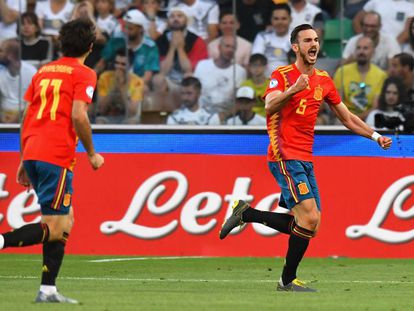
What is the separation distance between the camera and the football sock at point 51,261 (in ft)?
27.3

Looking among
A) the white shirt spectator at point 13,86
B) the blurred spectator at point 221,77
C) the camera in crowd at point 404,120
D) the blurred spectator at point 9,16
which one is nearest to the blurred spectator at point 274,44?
the blurred spectator at point 221,77

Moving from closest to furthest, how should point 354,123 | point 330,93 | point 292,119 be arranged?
point 292,119 → point 330,93 → point 354,123

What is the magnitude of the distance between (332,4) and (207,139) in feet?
9.64

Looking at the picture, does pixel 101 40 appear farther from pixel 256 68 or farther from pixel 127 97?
pixel 256 68

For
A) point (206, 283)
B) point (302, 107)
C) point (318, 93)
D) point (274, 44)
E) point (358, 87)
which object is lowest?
point (206, 283)

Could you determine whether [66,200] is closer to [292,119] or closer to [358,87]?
[292,119]

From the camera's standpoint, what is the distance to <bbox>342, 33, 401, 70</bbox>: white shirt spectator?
16.7 m

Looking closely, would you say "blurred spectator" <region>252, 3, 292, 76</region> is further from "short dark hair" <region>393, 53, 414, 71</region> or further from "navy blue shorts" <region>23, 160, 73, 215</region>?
"navy blue shorts" <region>23, 160, 73, 215</region>

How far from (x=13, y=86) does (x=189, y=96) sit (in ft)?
8.16

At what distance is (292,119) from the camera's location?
10.1 metres

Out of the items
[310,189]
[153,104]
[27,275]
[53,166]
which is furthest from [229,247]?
[53,166]

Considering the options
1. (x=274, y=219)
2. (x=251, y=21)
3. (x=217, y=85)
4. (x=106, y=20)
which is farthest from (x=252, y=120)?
(x=274, y=219)

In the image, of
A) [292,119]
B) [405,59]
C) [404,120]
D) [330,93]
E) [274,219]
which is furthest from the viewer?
[405,59]

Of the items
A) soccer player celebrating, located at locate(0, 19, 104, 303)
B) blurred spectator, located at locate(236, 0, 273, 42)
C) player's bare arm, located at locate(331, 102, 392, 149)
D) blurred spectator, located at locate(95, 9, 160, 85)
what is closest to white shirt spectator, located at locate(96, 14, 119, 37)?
blurred spectator, located at locate(95, 9, 160, 85)
